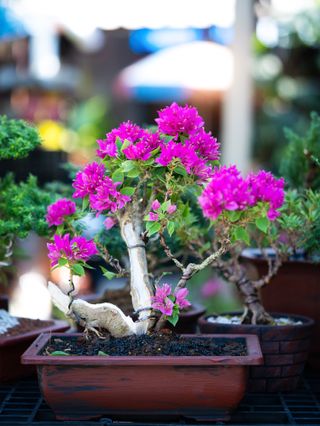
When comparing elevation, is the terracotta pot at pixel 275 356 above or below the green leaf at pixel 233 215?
below

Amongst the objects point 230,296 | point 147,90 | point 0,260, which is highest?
point 147,90

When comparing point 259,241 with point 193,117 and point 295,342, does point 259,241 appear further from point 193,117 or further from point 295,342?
point 193,117

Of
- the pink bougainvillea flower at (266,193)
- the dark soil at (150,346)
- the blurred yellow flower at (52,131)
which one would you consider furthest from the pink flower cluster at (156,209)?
the blurred yellow flower at (52,131)

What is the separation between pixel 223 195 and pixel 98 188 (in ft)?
1.19

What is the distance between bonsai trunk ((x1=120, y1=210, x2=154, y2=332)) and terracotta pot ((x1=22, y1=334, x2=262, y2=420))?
24 centimetres

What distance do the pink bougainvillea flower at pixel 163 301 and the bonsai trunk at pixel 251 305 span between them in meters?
0.44

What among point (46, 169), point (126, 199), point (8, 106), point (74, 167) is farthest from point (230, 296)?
point (8, 106)

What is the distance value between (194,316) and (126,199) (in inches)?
26.8

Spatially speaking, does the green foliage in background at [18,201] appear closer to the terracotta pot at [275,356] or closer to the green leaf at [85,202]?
the green leaf at [85,202]

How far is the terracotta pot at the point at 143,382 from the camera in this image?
1.75 meters

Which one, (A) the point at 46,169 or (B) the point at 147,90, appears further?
(B) the point at 147,90

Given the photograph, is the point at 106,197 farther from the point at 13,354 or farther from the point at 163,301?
the point at 13,354

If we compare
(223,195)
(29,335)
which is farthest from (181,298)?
(29,335)

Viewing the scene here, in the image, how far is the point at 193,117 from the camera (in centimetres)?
190
